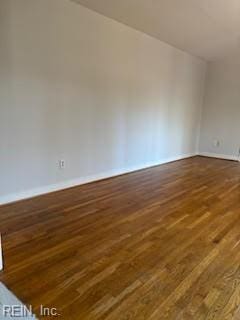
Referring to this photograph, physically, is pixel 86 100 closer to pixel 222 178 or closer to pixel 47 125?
pixel 47 125

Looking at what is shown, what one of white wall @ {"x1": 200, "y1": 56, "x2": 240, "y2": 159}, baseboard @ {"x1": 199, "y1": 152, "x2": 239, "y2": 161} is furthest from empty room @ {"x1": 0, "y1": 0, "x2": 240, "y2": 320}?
baseboard @ {"x1": 199, "y1": 152, "x2": 239, "y2": 161}

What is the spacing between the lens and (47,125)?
313cm

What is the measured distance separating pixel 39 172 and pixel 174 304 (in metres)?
2.26

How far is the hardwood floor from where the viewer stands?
4.80 ft

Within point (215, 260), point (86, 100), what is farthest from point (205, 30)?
point (215, 260)

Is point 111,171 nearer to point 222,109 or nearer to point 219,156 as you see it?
point 219,156

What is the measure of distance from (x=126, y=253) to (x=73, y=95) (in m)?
2.23

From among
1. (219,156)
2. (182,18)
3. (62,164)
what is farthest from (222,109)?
(62,164)

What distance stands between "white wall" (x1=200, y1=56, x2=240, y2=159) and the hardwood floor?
10.1 feet

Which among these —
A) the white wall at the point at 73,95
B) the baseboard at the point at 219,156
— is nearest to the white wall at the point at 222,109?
the baseboard at the point at 219,156

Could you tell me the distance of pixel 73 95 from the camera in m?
3.36

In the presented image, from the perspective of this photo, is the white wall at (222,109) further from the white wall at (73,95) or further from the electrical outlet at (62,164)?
the electrical outlet at (62,164)

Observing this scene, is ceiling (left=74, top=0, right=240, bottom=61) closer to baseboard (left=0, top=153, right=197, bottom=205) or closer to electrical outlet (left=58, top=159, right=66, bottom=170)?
electrical outlet (left=58, top=159, right=66, bottom=170)

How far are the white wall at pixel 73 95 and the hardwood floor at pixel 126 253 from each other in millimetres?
478
